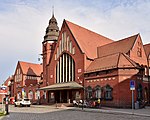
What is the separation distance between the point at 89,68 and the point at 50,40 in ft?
46.1

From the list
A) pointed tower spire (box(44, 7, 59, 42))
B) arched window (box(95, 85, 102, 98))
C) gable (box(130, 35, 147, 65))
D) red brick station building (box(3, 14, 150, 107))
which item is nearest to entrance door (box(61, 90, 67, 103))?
red brick station building (box(3, 14, 150, 107))

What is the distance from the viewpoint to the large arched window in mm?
41656

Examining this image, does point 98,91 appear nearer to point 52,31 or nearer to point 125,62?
point 125,62

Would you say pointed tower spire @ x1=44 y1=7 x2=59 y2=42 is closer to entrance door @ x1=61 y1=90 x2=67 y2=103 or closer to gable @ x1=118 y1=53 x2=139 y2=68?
entrance door @ x1=61 y1=90 x2=67 y2=103

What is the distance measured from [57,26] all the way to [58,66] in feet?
33.2

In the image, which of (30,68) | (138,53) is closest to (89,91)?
(138,53)

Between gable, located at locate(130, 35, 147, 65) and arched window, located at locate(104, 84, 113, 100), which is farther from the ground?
gable, located at locate(130, 35, 147, 65)

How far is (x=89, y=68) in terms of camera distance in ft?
125

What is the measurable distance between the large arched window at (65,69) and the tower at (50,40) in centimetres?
469

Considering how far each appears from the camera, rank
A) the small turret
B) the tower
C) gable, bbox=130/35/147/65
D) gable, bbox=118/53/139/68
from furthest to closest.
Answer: the small turret < the tower < gable, bbox=130/35/147/65 < gable, bbox=118/53/139/68

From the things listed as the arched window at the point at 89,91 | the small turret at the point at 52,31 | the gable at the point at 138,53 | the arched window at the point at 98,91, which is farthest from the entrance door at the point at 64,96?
the gable at the point at 138,53

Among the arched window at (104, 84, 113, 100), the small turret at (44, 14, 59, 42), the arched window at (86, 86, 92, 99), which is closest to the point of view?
the arched window at (104, 84, 113, 100)

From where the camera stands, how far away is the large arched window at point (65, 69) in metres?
41.7

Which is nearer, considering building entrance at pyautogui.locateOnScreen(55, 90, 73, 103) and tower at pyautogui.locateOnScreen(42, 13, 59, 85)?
building entrance at pyautogui.locateOnScreen(55, 90, 73, 103)
